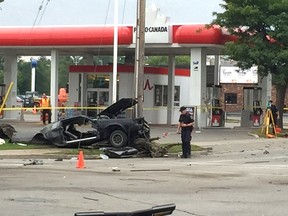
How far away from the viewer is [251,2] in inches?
1198

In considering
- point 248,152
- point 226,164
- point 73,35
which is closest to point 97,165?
point 226,164

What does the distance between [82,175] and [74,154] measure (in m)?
5.99

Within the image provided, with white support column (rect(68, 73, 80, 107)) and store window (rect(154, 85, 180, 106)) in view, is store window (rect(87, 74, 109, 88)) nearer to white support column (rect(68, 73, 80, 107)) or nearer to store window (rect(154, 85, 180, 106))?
white support column (rect(68, 73, 80, 107))

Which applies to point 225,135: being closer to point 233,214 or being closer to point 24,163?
point 24,163

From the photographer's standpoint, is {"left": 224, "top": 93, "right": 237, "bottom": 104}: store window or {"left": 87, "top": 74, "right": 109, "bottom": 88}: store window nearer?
{"left": 87, "top": 74, "right": 109, "bottom": 88}: store window

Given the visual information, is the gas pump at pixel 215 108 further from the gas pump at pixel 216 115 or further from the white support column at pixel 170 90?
the white support column at pixel 170 90

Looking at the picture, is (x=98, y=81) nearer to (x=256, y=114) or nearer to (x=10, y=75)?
(x=10, y=75)

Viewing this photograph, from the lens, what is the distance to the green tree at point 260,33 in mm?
29469

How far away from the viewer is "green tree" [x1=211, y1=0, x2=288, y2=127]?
29.5m

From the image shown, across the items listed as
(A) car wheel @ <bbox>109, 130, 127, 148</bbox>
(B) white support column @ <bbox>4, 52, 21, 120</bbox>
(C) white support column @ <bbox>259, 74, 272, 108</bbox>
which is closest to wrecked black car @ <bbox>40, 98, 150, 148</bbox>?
(A) car wheel @ <bbox>109, 130, 127, 148</bbox>

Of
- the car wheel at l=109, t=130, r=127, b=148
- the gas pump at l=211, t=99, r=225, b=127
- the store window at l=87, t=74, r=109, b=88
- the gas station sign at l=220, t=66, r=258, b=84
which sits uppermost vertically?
the gas station sign at l=220, t=66, r=258, b=84

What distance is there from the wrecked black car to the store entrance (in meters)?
16.1

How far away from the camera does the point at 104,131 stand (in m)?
21.0

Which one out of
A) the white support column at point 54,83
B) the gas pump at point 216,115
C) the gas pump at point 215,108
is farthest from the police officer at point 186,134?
the white support column at point 54,83
